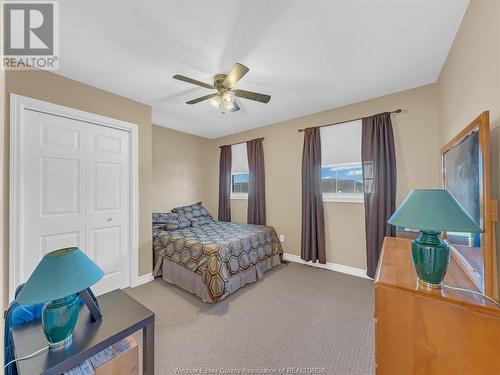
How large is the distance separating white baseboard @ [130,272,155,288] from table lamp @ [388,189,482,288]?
304cm

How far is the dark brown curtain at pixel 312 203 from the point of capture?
11.3ft

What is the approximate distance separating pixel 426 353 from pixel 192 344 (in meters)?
1.65

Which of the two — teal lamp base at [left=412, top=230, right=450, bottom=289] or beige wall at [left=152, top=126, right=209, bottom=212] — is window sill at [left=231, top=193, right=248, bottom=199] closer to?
beige wall at [left=152, top=126, right=209, bottom=212]

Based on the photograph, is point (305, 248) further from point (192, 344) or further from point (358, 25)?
point (358, 25)

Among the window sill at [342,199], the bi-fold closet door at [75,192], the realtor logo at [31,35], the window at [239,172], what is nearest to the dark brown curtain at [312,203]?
the window sill at [342,199]

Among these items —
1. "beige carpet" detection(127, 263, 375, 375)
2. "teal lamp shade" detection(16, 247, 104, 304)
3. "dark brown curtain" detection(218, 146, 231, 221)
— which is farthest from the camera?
"dark brown curtain" detection(218, 146, 231, 221)

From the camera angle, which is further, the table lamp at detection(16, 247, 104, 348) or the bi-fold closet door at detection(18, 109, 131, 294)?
the bi-fold closet door at detection(18, 109, 131, 294)

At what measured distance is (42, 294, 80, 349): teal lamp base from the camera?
0.98 metres

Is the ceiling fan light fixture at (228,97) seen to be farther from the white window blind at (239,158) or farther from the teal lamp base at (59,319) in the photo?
the white window blind at (239,158)

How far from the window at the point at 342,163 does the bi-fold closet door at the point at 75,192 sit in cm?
286

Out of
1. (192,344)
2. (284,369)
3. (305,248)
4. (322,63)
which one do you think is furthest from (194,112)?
(284,369)

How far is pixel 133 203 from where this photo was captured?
2939mm

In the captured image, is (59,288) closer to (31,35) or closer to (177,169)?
(31,35)

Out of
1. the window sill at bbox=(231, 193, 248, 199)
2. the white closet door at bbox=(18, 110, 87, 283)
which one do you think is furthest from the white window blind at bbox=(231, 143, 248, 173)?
the white closet door at bbox=(18, 110, 87, 283)
